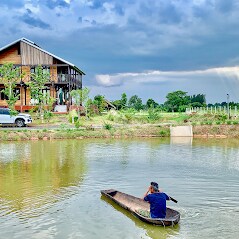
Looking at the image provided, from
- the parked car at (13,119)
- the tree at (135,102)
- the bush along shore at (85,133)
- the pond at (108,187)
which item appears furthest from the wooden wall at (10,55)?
the tree at (135,102)

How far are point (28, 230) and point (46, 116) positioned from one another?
29.3m

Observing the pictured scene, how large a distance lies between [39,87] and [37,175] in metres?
26.2

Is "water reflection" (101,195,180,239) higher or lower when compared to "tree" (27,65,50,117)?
lower

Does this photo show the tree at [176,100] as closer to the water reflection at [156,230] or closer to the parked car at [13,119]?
the parked car at [13,119]

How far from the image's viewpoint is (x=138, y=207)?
37.1 ft

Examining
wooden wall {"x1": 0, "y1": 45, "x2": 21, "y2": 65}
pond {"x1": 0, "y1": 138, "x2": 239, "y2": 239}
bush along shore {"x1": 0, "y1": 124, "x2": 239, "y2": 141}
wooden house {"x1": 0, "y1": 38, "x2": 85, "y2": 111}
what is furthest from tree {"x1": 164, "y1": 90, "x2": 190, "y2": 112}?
pond {"x1": 0, "y1": 138, "x2": 239, "y2": 239}

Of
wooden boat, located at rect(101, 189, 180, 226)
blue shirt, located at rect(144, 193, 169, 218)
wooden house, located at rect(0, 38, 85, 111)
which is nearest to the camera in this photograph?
wooden boat, located at rect(101, 189, 180, 226)

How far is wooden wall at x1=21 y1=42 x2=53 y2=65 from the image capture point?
46.6 m

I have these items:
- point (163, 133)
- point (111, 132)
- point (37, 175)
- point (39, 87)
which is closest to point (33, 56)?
point (39, 87)

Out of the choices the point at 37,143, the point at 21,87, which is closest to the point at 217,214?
the point at 37,143

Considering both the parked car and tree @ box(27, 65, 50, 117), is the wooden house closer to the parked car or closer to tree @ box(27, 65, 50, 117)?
tree @ box(27, 65, 50, 117)

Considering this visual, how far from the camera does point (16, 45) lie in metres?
47.4

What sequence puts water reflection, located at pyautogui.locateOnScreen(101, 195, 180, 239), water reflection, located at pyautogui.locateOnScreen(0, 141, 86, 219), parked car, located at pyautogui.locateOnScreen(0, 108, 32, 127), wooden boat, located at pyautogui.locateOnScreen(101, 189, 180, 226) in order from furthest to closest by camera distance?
parked car, located at pyautogui.locateOnScreen(0, 108, 32, 127) → water reflection, located at pyautogui.locateOnScreen(0, 141, 86, 219) → wooden boat, located at pyautogui.locateOnScreen(101, 189, 180, 226) → water reflection, located at pyautogui.locateOnScreen(101, 195, 180, 239)

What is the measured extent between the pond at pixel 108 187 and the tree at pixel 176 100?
50135 millimetres
